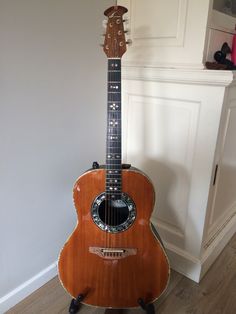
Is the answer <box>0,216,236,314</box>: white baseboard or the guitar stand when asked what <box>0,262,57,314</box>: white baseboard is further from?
the guitar stand


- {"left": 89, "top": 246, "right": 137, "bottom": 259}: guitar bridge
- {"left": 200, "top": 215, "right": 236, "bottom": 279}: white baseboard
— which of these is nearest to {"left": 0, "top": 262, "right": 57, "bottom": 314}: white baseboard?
{"left": 89, "top": 246, "right": 137, "bottom": 259}: guitar bridge

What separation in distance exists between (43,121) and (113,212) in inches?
20.1

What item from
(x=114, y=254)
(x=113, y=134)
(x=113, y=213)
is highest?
(x=113, y=134)

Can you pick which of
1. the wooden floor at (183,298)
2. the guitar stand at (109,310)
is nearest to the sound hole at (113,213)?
the guitar stand at (109,310)

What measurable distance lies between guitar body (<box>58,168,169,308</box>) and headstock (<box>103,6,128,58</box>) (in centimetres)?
47

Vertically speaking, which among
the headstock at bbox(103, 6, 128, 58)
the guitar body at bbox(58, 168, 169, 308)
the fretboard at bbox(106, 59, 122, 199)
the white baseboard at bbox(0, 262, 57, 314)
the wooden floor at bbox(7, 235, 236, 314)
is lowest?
the wooden floor at bbox(7, 235, 236, 314)

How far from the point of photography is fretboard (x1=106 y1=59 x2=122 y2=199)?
102 cm

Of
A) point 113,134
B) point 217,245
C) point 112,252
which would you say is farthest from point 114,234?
point 217,245

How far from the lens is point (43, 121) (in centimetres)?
118

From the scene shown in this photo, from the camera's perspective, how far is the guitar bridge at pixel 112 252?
1.09 meters

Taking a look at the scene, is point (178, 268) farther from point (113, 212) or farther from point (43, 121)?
point (43, 121)

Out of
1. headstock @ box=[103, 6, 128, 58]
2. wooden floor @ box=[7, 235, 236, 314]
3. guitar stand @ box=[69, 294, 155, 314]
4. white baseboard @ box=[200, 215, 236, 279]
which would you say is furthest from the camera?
white baseboard @ box=[200, 215, 236, 279]

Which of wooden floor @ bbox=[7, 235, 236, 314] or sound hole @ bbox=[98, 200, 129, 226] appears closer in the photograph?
sound hole @ bbox=[98, 200, 129, 226]

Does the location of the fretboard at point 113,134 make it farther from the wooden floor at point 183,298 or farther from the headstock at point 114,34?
the wooden floor at point 183,298
